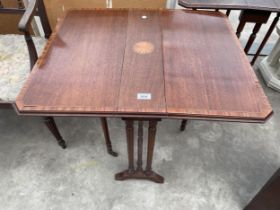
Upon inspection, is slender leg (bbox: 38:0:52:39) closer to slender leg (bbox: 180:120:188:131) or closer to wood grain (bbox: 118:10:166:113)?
wood grain (bbox: 118:10:166:113)

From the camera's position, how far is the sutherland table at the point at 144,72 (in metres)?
0.86

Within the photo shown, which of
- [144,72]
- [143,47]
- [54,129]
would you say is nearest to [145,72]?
[144,72]

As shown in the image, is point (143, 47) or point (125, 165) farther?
point (125, 165)

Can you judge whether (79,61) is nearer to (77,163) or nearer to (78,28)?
(78,28)

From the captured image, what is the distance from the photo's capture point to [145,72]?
1000 millimetres

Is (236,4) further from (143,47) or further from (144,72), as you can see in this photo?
(144,72)

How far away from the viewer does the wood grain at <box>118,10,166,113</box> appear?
87 centimetres

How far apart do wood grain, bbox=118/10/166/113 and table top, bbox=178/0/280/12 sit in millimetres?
240

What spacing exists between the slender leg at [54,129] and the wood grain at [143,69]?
2.10 feet

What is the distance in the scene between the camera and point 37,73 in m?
0.98

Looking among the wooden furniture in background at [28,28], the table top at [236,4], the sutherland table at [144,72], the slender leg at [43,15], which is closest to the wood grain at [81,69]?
the sutherland table at [144,72]

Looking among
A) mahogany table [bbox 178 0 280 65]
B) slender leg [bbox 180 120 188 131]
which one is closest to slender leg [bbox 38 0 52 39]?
mahogany table [bbox 178 0 280 65]

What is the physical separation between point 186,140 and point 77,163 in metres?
0.77

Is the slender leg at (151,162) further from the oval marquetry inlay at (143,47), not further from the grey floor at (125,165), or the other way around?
the oval marquetry inlay at (143,47)
